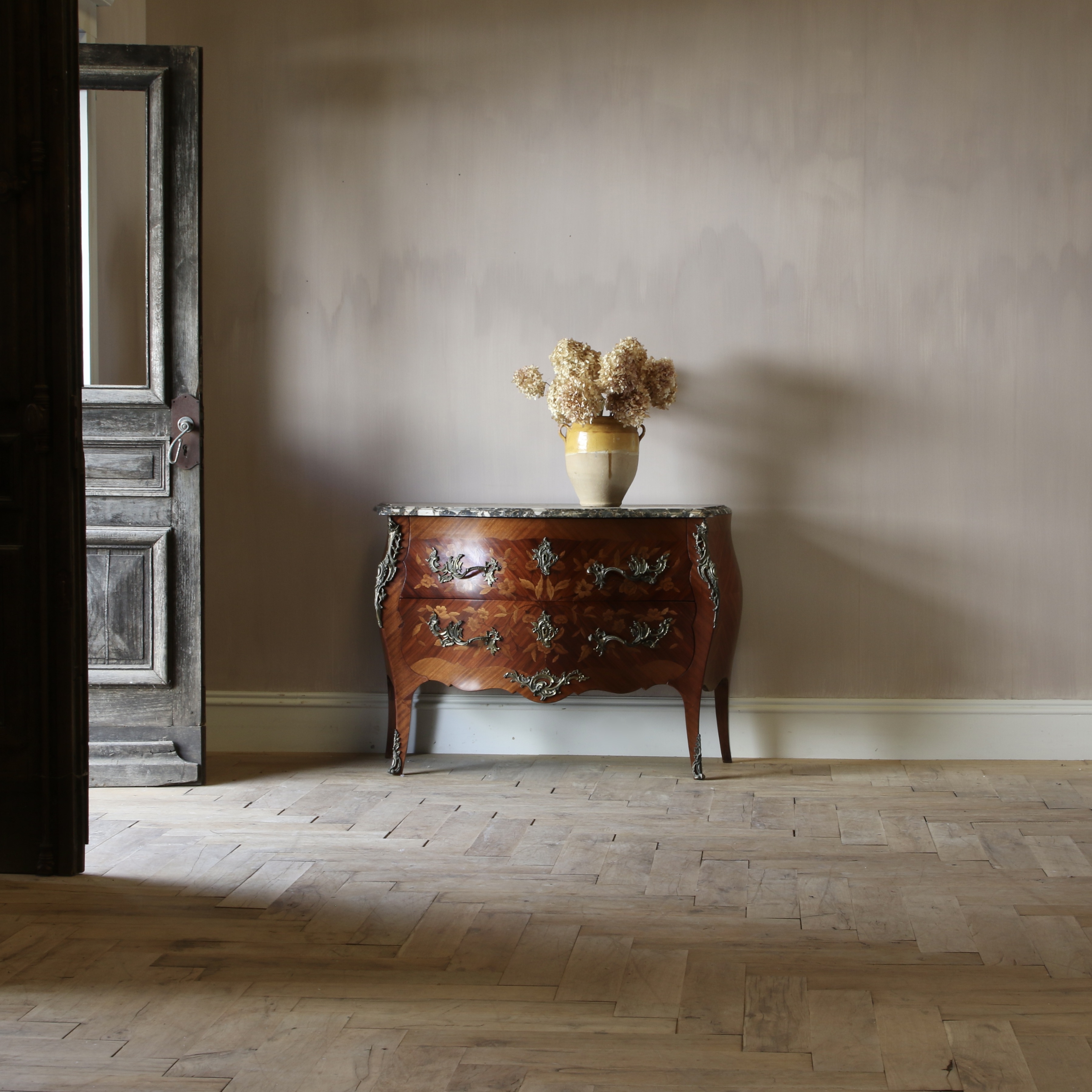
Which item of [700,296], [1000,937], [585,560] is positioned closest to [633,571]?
[585,560]

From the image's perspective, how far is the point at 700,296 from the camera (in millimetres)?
3775

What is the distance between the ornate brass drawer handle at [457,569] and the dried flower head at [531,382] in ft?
1.85

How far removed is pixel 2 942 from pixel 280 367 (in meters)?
2.22

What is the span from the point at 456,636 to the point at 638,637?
53 cm

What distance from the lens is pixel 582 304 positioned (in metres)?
3.81

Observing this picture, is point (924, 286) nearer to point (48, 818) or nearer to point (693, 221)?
point (693, 221)

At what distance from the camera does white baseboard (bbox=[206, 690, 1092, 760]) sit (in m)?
3.72

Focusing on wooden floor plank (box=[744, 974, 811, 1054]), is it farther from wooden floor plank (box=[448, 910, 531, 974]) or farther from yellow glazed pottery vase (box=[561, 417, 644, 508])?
yellow glazed pottery vase (box=[561, 417, 644, 508])

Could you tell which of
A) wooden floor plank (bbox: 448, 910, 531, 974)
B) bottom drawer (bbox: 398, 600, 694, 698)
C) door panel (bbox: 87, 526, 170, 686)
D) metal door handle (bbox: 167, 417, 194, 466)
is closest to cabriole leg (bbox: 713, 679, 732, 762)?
bottom drawer (bbox: 398, 600, 694, 698)

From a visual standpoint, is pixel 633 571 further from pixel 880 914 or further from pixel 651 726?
pixel 880 914

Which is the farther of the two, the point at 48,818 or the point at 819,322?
the point at 819,322

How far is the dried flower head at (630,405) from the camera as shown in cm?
346

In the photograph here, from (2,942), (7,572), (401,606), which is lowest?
(2,942)

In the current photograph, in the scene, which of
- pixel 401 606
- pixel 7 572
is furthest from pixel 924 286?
pixel 7 572
